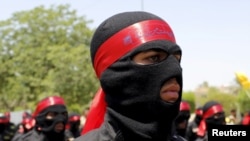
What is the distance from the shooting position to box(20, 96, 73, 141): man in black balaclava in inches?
289

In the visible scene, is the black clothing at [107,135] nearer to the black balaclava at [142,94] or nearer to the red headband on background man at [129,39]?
the black balaclava at [142,94]

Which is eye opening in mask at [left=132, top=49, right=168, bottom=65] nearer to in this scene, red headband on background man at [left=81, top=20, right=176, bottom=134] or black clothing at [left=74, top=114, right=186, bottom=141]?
red headband on background man at [left=81, top=20, right=176, bottom=134]

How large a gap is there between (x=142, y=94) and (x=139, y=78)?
6 cm

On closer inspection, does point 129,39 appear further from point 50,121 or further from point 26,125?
point 26,125

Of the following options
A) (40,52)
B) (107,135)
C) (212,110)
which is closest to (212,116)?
(212,110)

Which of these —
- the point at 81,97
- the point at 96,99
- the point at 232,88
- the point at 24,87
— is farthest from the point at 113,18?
the point at 232,88

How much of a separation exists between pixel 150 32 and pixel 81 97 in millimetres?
32793

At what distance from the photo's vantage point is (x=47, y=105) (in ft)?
25.3

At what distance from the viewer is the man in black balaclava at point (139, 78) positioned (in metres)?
2.38

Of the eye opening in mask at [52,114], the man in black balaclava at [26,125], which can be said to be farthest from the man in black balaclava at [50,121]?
the man in black balaclava at [26,125]

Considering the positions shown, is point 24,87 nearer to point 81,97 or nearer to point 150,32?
point 81,97

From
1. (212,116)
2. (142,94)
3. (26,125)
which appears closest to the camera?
(142,94)

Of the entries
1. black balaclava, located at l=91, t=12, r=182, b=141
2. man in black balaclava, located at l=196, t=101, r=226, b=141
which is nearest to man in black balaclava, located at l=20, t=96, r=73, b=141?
man in black balaclava, located at l=196, t=101, r=226, b=141

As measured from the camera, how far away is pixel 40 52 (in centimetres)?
3672
